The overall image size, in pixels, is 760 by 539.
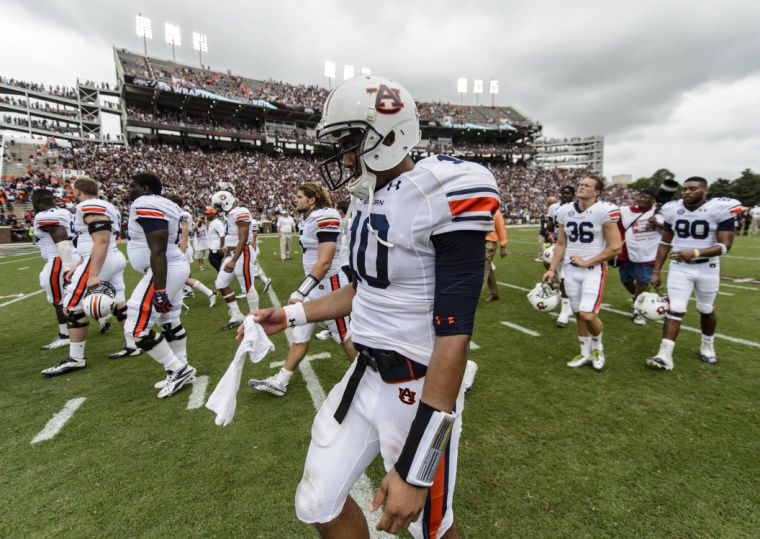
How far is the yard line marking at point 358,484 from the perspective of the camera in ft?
7.53

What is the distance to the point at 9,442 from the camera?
10.2 feet

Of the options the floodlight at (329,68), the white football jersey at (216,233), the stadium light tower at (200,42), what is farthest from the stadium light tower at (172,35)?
the white football jersey at (216,233)

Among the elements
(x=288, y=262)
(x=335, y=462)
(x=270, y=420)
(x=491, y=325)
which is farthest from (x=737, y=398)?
(x=288, y=262)

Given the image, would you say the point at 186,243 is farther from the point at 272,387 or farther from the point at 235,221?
the point at 272,387

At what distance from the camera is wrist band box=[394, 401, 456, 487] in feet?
3.79

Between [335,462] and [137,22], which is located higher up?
[137,22]

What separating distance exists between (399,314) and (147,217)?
3.25 meters

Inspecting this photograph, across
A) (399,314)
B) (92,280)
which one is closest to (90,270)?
(92,280)

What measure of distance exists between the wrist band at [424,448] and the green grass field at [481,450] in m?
1.40

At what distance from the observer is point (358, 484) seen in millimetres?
2533

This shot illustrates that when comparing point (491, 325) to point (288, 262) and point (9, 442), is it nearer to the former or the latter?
point (9, 442)

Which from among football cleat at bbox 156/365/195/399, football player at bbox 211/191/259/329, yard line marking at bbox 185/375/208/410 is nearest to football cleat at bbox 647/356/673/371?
yard line marking at bbox 185/375/208/410

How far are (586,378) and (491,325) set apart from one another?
2108 mm

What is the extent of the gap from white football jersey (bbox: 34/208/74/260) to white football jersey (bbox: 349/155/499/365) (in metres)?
5.58
